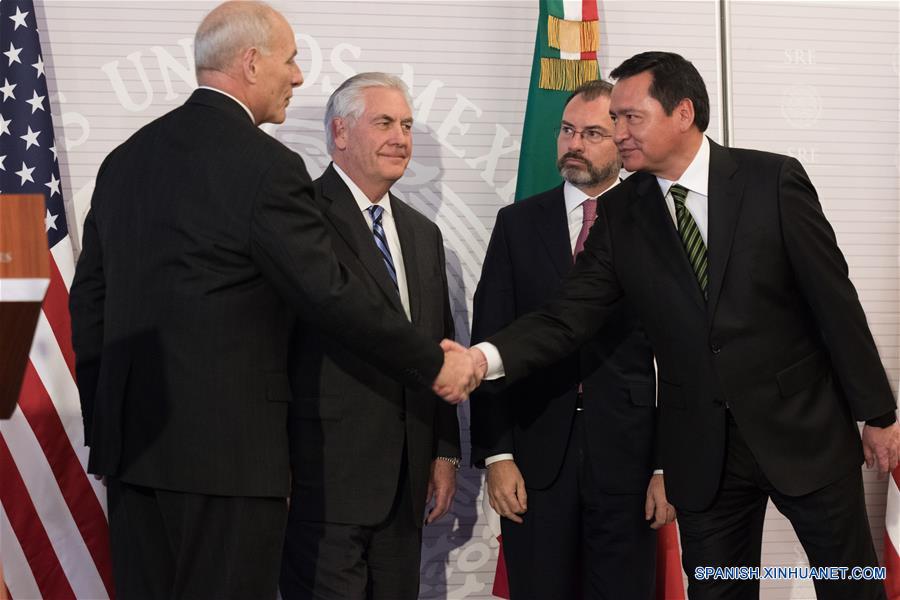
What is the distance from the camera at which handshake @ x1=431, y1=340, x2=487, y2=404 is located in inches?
111

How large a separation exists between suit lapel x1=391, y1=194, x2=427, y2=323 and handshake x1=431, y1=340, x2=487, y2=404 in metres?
0.14

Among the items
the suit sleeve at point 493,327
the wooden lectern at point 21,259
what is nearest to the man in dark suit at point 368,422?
the suit sleeve at point 493,327

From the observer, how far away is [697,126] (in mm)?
2924

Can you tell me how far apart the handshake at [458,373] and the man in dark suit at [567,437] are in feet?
0.64

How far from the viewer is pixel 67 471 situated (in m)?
3.56

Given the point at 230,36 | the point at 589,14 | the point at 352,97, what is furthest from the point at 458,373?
the point at 589,14

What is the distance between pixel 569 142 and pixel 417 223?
62 cm

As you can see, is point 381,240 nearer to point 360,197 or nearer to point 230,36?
point 360,197

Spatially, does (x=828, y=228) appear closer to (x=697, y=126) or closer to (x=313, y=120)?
(x=697, y=126)

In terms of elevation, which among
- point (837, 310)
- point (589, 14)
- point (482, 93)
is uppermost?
point (589, 14)

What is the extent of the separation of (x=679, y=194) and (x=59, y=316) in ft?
7.13

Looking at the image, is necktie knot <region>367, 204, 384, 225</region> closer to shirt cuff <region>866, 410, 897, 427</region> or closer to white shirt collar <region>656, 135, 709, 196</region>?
white shirt collar <region>656, 135, 709, 196</region>

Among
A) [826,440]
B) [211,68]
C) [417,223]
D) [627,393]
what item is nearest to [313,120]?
[417,223]

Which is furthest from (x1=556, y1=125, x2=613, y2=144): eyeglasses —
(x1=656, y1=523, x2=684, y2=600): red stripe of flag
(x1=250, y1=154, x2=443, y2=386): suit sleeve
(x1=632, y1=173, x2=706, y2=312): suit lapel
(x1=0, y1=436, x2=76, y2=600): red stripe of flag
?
(x1=0, y1=436, x2=76, y2=600): red stripe of flag
